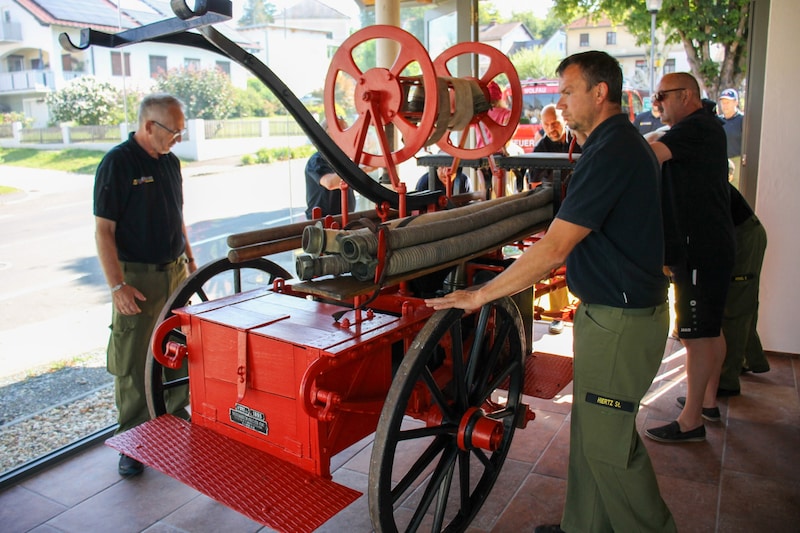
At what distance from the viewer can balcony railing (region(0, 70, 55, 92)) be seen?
3574mm

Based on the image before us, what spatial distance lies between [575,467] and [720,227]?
1.63 metres

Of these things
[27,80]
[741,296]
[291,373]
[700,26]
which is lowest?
[741,296]

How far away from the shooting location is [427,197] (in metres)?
3.19

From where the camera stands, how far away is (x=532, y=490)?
11.1 ft

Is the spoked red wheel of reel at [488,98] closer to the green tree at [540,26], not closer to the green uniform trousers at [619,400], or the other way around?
the green uniform trousers at [619,400]

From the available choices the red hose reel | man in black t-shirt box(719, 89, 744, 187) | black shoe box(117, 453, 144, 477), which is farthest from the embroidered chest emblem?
man in black t-shirt box(719, 89, 744, 187)

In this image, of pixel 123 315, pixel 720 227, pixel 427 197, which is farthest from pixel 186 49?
pixel 720 227

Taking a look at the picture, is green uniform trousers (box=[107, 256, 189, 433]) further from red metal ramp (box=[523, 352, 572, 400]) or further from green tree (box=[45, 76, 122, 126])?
red metal ramp (box=[523, 352, 572, 400])

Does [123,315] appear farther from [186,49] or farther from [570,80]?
→ [570,80]

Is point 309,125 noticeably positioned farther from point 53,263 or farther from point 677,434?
point 677,434

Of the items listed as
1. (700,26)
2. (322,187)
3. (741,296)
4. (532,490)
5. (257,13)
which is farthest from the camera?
(700,26)

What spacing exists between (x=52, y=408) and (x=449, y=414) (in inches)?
105

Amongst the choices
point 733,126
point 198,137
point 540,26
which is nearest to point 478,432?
point 198,137

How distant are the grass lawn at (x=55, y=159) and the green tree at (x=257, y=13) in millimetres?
1632
